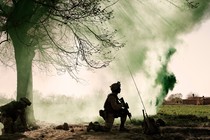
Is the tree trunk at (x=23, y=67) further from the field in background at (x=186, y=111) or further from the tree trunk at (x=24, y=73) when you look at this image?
the field in background at (x=186, y=111)

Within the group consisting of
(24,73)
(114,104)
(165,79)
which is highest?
(165,79)

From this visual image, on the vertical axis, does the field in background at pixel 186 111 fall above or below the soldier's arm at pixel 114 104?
above

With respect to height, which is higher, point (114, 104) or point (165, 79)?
point (165, 79)

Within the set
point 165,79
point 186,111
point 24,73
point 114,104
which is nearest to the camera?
point 114,104

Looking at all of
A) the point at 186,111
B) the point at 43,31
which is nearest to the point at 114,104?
the point at 43,31

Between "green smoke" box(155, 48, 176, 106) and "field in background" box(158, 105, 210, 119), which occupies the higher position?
"green smoke" box(155, 48, 176, 106)

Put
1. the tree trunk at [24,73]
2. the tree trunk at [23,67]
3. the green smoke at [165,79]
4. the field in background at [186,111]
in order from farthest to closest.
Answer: the field in background at [186,111] < the green smoke at [165,79] < the tree trunk at [24,73] < the tree trunk at [23,67]

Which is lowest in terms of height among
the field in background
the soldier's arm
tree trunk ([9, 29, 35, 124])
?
the soldier's arm

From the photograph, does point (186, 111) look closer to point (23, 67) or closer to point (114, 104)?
point (23, 67)

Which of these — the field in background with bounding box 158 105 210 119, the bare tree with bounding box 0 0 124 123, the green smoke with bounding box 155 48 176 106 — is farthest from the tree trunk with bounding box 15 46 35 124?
the field in background with bounding box 158 105 210 119

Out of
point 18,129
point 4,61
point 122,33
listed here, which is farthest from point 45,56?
point 18,129

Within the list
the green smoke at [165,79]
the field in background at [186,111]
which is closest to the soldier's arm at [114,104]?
the field in background at [186,111]

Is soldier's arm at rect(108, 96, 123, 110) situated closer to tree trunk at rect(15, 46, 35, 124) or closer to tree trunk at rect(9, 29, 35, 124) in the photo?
tree trunk at rect(9, 29, 35, 124)

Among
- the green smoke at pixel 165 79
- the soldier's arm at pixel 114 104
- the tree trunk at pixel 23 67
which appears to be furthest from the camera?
the green smoke at pixel 165 79
